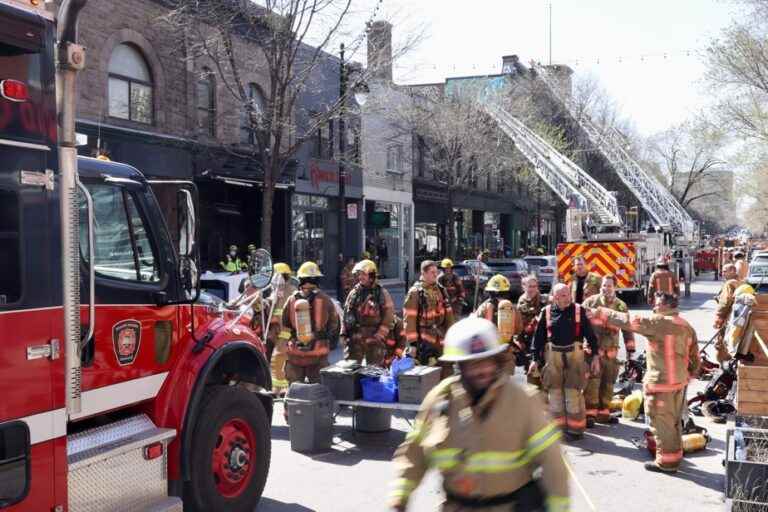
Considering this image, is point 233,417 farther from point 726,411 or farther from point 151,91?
point 151,91

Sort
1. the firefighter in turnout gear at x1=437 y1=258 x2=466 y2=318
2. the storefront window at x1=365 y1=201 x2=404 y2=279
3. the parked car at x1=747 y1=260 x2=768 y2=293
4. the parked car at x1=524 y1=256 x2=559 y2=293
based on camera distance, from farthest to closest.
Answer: the storefront window at x1=365 y1=201 x2=404 y2=279, the parked car at x1=524 y1=256 x2=559 y2=293, the parked car at x1=747 y1=260 x2=768 y2=293, the firefighter in turnout gear at x1=437 y1=258 x2=466 y2=318

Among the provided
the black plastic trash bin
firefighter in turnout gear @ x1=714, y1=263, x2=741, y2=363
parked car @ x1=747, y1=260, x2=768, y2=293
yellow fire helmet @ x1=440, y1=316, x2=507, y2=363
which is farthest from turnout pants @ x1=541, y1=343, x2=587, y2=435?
parked car @ x1=747, y1=260, x2=768, y2=293

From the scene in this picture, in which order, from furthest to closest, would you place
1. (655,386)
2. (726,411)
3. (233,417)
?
(726,411) → (655,386) → (233,417)

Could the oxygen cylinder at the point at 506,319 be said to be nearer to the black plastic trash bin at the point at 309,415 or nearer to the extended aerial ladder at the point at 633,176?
the black plastic trash bin at the point at 309,415

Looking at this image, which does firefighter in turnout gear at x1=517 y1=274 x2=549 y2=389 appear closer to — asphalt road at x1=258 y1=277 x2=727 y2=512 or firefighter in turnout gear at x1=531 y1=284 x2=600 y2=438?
firefighter in turnout gear at x1=531 y1=284 x2=600 y2=438

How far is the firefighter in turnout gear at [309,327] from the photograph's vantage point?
27.5 feet

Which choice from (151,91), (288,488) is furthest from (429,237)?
(288,488)

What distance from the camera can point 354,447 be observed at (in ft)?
25.7

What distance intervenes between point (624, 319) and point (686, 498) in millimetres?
1610

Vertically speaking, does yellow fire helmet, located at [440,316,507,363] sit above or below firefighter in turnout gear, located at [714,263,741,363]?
above

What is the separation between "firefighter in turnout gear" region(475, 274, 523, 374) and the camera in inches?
354

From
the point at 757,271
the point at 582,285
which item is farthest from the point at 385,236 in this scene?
the point at 582,285

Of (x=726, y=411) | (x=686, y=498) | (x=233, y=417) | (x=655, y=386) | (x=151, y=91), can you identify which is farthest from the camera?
(x=151, y=91)

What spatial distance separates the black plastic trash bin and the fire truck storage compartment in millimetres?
2824
